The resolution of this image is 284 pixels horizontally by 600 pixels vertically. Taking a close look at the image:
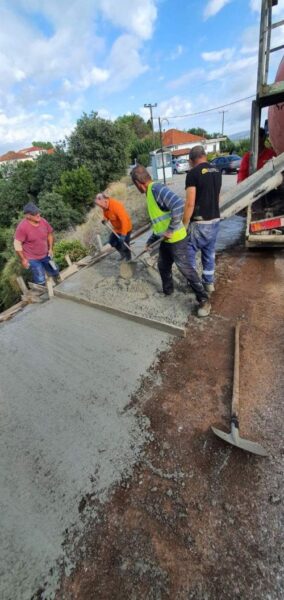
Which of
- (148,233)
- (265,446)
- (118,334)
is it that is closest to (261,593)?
(265,446)

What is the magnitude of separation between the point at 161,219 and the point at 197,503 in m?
2.63

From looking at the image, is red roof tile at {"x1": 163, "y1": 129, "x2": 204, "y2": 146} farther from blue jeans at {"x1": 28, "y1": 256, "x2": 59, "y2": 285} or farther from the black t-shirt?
the black t-shirt

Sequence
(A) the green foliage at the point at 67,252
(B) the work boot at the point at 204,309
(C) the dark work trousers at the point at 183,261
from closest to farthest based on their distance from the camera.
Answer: (C) the dark work trousers at the point at 183,261 → (B) the work boot at the point at 204,309 → (A) the green foliage at the point at 67,252

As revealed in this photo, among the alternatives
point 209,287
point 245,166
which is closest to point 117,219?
point 209,287

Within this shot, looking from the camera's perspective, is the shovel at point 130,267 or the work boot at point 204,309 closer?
the work boot at point 204,309

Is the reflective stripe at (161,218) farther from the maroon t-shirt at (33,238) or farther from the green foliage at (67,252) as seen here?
the green foliage at (67,252)

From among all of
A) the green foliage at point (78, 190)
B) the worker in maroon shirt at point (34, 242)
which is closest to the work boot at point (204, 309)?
the worker in maroon shirt at point (34, 242)

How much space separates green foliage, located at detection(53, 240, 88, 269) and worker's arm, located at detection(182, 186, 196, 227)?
6432 mm

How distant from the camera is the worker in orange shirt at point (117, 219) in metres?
4.14

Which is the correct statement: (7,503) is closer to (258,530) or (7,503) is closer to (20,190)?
(258,530)

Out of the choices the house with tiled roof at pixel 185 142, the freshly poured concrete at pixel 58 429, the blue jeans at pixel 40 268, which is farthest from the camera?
the house with tiled roof at pixel 185 142

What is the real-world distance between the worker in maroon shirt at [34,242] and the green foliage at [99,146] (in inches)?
602

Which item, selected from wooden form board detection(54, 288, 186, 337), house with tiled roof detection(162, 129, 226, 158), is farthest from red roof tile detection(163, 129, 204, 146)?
wooden form board detection(54, 288, 186, 337)

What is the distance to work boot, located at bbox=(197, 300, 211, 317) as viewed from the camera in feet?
10.8
